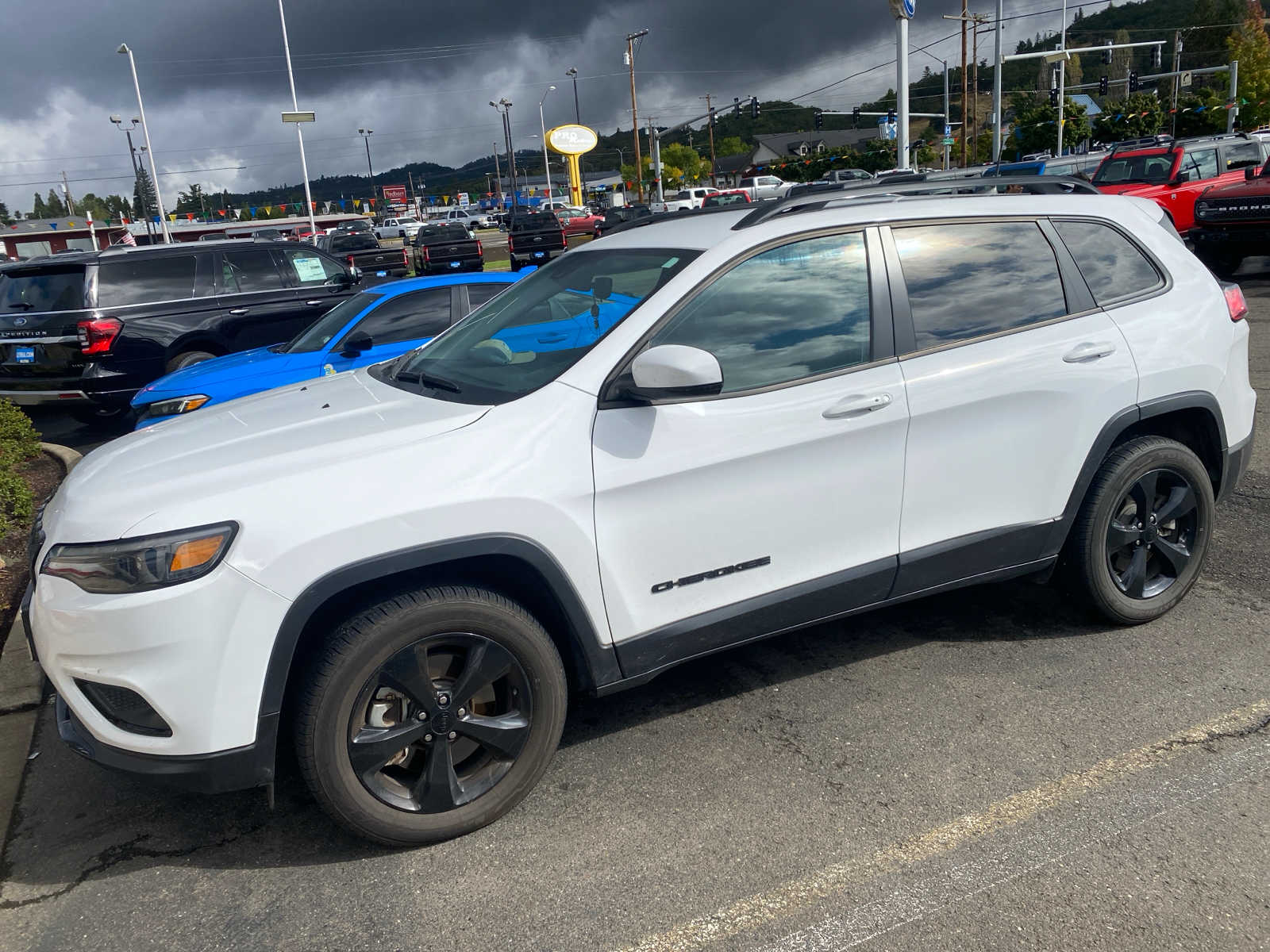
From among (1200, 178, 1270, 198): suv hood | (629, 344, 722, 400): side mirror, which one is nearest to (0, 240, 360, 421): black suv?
(629, 344, 722, 400): side mirror

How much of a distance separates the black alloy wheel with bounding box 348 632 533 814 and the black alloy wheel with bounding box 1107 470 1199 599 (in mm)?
2552

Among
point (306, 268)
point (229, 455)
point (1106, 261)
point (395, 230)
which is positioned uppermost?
point (395, 230)

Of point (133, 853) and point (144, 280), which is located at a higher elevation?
point (144, 280)

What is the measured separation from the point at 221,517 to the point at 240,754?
2.14 feet

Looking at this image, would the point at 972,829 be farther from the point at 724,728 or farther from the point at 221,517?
the point at 221,517

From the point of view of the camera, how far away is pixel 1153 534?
411 cm

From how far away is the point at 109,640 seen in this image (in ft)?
8.50

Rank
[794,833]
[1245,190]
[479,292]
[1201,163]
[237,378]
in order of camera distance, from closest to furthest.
Answer: [794,833], [237,378], [479,292], [1245,190], [1201,163]

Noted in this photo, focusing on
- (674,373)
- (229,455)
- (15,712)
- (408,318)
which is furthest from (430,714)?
(408,318)

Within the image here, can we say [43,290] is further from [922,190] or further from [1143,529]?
[1143,529]

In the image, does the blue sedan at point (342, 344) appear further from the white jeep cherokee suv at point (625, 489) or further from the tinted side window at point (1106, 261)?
the tinted side window at point (1106, 261)

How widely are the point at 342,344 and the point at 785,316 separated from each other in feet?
15.7

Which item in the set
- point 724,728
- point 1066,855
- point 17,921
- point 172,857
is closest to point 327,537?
point 172,857

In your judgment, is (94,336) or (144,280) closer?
(94,336)
